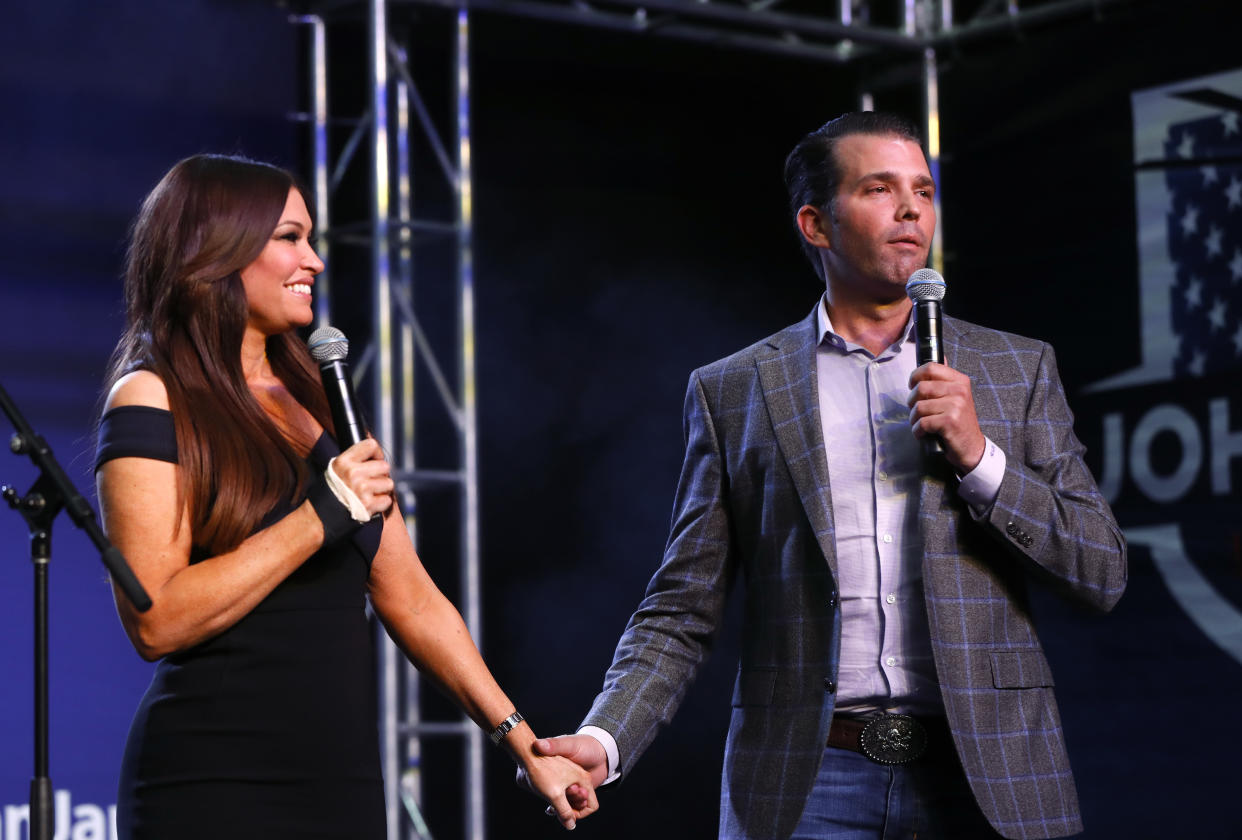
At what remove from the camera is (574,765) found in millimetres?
2438

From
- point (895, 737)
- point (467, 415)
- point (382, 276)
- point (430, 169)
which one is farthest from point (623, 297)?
point (895, 737)

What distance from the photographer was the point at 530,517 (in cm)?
570

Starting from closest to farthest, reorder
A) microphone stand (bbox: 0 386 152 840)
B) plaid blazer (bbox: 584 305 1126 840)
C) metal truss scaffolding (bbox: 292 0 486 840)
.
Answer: microphone stand (bbox: 0 386 152 840) < plaid blazer (bbox: 584 305 1126 840) < metal truss scaffolding (bbox: 292 0 486 840)

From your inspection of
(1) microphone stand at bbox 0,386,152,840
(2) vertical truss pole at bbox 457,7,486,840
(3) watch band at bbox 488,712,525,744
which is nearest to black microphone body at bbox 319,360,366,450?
(1) microphone stand at bbox 0,386,152,840

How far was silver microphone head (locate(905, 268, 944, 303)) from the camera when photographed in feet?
7.45

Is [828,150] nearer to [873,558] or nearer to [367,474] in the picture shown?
[873,558]

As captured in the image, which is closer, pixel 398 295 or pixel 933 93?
pixel 398 295

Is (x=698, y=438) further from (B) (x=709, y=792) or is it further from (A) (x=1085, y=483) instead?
(B) (x=709, y=792)

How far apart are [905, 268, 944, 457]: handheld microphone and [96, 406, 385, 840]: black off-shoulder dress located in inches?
33.4

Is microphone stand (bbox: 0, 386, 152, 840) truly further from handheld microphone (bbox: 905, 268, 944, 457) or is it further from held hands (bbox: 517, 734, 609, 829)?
handheld microphone (bbox: 905, 268, 944, 457)

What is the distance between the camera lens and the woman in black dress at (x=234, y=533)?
1.94 meters

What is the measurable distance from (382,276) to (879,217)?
8.58ft

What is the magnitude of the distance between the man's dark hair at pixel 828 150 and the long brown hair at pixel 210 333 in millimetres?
902

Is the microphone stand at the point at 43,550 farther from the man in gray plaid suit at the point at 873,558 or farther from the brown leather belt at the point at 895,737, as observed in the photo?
the brown leather belt at the point at 895,737
